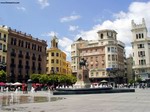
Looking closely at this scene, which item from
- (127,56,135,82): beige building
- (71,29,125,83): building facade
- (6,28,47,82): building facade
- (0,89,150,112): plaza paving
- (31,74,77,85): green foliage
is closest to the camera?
(0,89,150,112): plaza paving

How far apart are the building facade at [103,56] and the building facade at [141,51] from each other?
7.74 metres

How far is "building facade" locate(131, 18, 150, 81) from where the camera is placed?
85938 mm

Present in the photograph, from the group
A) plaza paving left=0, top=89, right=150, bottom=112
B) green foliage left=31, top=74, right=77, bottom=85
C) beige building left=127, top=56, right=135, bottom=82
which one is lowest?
plaza paving left=0, top=89, right=150, bottom=112

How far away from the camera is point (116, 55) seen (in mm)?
94875

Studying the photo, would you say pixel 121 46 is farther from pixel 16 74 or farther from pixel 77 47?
pixel 16 74

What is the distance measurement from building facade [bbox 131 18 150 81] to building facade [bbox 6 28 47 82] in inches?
1312

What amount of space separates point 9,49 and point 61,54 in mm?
32989

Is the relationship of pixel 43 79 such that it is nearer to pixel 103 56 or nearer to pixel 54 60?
pixel 54 60

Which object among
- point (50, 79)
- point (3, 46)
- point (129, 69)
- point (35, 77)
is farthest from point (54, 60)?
point (129, 69)

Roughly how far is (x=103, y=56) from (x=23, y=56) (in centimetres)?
3449

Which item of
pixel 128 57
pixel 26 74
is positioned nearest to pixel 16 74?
pixel 26 74

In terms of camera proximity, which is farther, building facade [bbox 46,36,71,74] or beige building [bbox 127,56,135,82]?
beige building [bbox 127,56,135,82]

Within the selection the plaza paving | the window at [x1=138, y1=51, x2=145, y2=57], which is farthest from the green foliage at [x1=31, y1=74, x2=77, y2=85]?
the plaza paving

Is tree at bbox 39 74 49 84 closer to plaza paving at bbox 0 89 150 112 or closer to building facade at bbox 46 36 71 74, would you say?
building facade at bbox 46 36 71 74
